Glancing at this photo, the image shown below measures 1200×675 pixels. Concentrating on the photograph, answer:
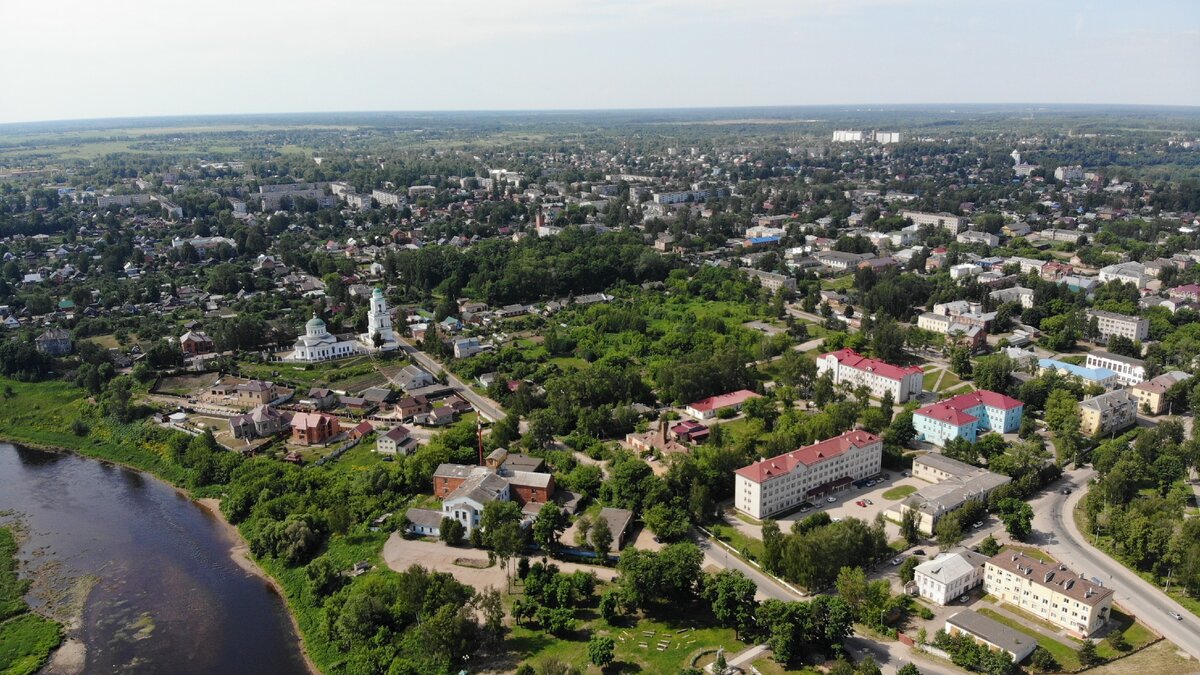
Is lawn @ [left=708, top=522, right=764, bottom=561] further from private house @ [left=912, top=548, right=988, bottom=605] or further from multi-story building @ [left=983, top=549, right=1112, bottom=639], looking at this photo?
multi-story building @ [left=983, top=549, right=1112, bottom=639]

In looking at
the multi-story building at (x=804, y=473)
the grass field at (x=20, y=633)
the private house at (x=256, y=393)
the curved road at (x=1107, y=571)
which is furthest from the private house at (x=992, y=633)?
the private house at (x=256, y=393)

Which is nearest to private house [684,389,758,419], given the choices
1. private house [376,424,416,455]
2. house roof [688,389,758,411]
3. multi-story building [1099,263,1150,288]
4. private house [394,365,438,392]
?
house roof [688,389,758,411]

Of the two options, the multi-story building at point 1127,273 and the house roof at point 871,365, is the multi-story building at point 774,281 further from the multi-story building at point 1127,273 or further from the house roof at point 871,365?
the multi-story building at point 1127,273

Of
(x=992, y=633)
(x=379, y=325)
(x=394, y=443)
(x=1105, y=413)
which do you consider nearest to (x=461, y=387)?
(x=394, y=443)

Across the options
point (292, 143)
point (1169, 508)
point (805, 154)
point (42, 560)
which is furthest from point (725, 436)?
point (292, 143)

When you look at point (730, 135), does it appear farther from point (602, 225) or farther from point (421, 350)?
point (421, 350)

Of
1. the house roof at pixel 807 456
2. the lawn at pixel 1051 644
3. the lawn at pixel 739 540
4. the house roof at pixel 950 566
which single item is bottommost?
the lawn at pixel 1051 644

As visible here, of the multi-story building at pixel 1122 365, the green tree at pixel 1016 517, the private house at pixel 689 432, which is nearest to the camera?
the green tree at pixel 1016 517
